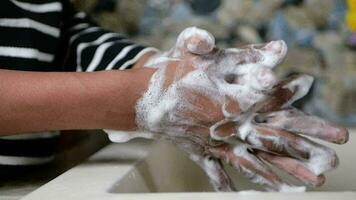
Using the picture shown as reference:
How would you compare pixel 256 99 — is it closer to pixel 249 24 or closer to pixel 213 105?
pixel 213 105

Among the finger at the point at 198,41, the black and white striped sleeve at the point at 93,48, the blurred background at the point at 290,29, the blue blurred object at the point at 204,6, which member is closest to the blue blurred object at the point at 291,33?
the blurred background at the point at 290,29

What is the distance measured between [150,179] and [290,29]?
1.42 feet

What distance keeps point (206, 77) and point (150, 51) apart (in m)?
0.20

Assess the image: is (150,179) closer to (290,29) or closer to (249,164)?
(249,164)

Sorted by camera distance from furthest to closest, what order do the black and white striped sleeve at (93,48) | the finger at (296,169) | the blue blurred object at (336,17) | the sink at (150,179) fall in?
1. the blue blurred object at (336,17)
2. the black and white striped sleeve at (93,48)
3. the finger at (296,169)
4. the sink at (150,179)

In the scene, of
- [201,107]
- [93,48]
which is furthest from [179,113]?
[93,48]

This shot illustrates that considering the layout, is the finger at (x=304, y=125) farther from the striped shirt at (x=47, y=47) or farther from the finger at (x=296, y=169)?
the striped shirt at (x=47, y=47)

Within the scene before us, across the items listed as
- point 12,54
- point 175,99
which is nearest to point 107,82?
point 175,99

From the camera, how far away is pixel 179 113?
759mm

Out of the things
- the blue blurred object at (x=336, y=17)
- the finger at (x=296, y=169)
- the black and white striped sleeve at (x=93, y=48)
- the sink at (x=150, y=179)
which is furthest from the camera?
the blue blurred object at (x=336, y=17)

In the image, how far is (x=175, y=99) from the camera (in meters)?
0.75

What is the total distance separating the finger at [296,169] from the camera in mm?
768

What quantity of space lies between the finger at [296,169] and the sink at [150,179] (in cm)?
4

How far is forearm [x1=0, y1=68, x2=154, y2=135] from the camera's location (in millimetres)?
729
